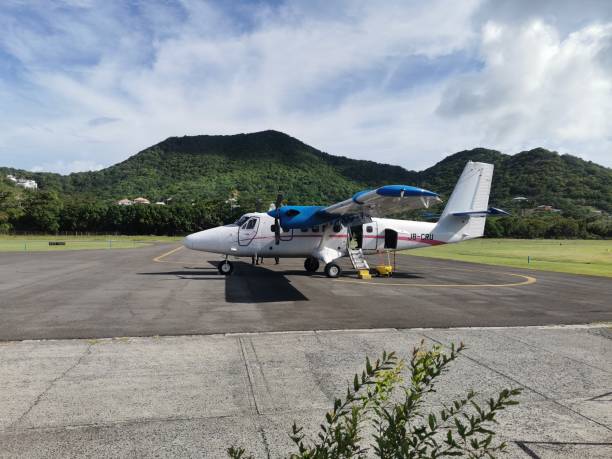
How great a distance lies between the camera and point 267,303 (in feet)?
42.6

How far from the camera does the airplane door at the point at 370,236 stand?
23.4m

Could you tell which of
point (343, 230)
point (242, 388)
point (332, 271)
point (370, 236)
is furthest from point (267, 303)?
point (370, 236)

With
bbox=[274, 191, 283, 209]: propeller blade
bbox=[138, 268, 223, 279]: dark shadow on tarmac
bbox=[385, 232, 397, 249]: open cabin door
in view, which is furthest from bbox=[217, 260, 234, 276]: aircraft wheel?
bbox=[385, 232, 397, 249]: open cabin door

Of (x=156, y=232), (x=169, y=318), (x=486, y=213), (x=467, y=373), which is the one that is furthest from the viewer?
(x=156, y=232)

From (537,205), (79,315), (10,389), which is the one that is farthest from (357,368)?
(537,205)

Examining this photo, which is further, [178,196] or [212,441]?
[178,196]

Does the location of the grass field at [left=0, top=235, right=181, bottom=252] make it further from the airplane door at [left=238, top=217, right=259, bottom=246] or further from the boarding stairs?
the boarding stairs

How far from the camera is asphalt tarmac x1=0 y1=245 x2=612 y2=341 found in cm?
995

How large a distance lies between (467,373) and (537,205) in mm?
162289

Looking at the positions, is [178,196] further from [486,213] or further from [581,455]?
[581,455]

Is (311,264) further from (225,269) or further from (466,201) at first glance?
(466,201)

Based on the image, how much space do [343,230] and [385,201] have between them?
3.85 m

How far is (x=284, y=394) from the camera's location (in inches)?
225

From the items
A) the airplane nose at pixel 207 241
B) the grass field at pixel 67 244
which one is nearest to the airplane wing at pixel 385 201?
the airplane nose at pixel 207 241
